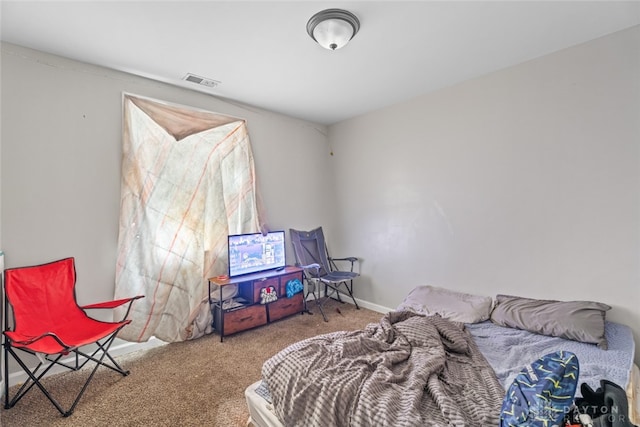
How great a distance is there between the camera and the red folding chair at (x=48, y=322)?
183 cm

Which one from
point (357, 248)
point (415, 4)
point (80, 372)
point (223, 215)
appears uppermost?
point (415, 4)

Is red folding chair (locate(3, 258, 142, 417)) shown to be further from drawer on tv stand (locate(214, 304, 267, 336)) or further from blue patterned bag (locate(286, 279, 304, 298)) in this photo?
blue patterned bag (locate(286, 279, 304, 298))

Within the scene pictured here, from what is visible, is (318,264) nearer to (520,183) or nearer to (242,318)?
(242,318)

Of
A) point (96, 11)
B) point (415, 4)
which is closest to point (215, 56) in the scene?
point (96, 11)

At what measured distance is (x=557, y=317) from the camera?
2.00m

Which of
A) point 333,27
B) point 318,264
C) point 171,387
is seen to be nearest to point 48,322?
point 171,387

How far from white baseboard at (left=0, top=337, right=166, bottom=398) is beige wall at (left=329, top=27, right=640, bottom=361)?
2537mm

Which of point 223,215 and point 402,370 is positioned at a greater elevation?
point 223,215

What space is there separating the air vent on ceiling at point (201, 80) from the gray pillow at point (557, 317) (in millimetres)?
3317

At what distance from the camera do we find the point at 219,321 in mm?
2938

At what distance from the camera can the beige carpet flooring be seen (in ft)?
5.76

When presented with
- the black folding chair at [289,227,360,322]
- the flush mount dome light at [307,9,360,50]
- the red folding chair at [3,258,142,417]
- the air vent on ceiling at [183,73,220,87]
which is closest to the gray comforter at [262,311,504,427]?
the red folding chair at [3,258,142,417]

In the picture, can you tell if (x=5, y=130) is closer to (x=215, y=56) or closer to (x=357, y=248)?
(x=215, y=56)

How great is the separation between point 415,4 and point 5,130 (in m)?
3.02
